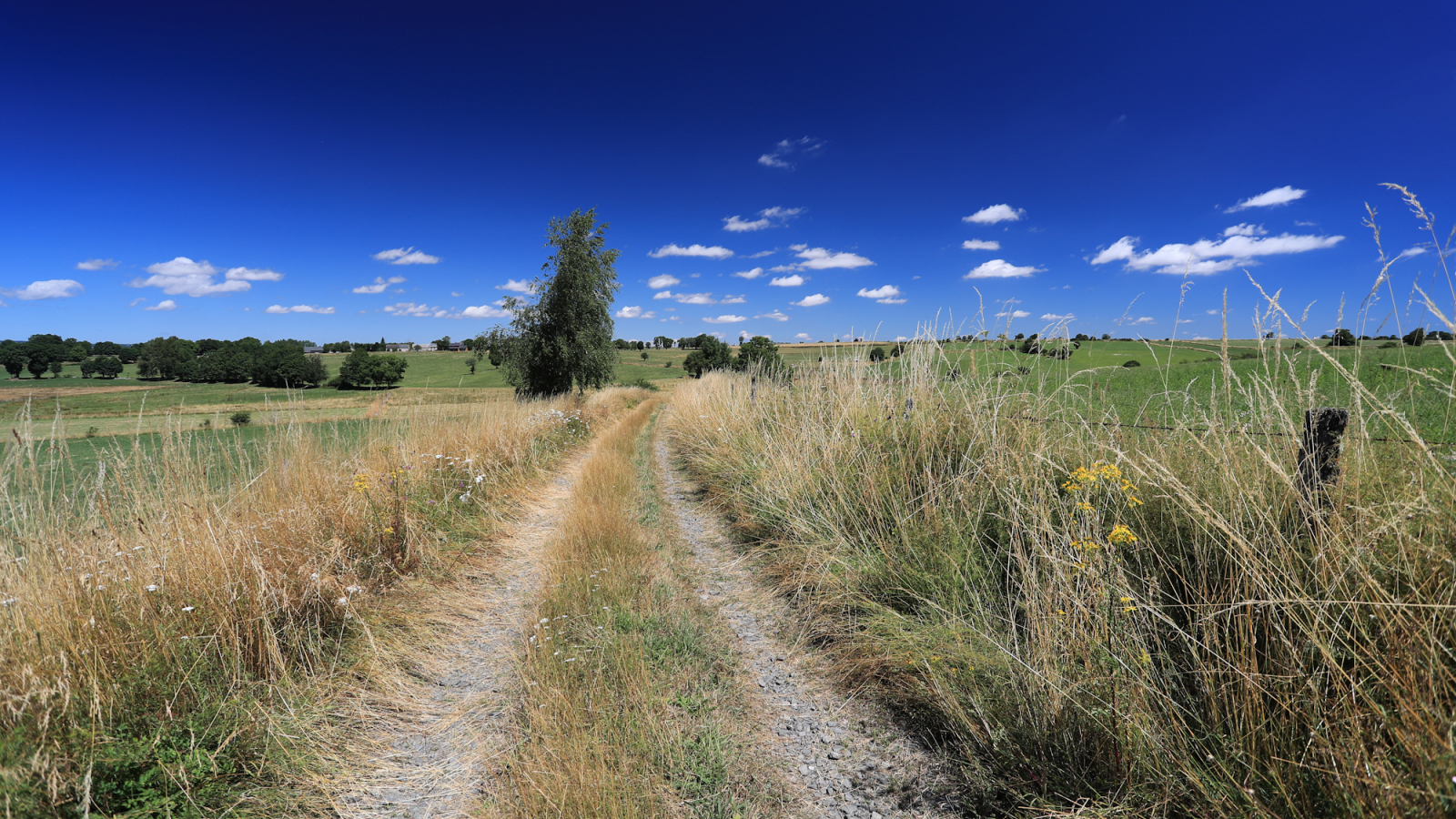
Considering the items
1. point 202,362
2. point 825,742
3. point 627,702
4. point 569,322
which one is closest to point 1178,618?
point 825,742

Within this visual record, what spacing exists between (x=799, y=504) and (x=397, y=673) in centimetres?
358

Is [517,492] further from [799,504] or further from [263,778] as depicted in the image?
[263,778]

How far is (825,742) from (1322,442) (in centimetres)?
270

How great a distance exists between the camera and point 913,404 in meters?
5.41

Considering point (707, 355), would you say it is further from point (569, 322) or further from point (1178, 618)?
point (1178, 618)

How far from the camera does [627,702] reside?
9.00ft

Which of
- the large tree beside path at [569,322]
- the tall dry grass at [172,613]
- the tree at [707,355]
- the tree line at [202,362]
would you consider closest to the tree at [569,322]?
the large tree beside path at [569,322]

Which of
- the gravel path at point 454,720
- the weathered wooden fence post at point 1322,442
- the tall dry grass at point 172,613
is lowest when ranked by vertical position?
the gravel path at point 454,720

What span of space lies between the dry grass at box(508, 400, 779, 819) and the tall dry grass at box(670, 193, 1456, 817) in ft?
3.04

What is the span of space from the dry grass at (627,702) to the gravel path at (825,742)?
191 millimetres

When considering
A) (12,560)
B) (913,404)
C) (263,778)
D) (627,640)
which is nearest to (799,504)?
(913,404)

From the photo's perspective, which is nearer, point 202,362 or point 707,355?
point 202,362

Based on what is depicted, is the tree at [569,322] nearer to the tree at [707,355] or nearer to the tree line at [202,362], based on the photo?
the tree line at [202,362]

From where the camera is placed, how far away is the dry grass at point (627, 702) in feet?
7.16
